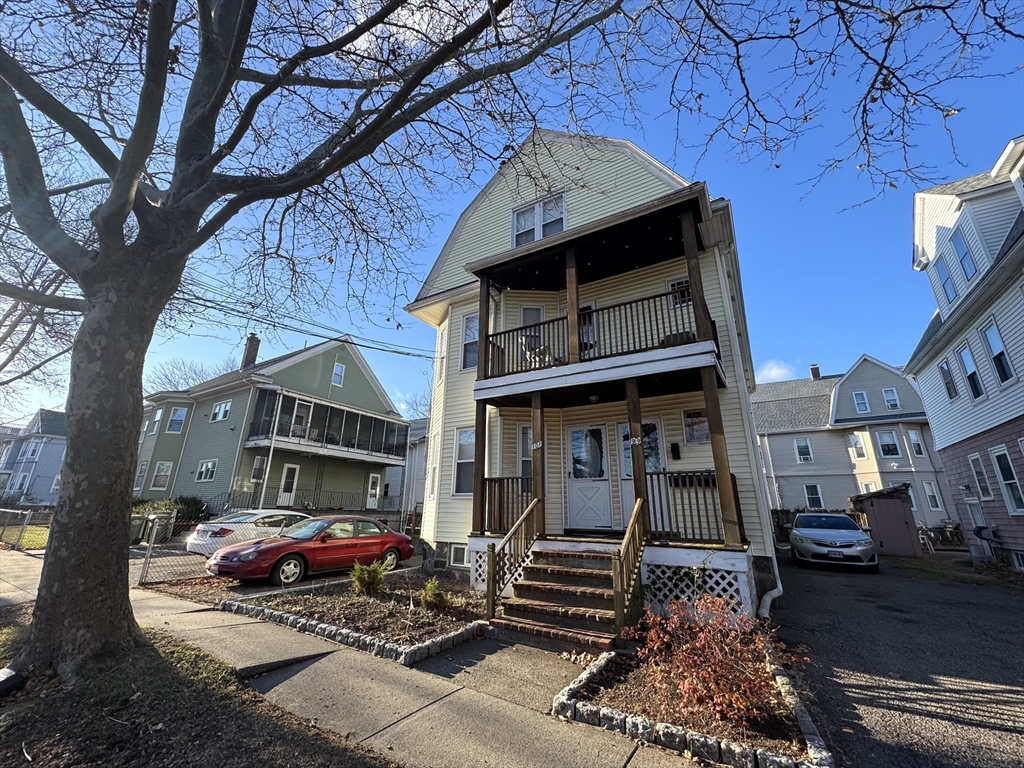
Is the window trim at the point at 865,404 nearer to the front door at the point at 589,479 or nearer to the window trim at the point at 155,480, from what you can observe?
the front door at the point at 589,479

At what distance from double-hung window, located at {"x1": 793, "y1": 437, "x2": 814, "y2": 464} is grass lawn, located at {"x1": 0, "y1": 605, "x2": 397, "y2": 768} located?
32.3 m

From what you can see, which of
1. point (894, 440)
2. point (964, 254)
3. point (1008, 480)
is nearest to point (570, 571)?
point (1008, 480)

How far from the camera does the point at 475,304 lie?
41.2 ft

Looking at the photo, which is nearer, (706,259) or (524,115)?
(524,115)

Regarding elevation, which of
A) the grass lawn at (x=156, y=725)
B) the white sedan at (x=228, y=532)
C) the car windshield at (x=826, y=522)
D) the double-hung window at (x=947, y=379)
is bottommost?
the grass lawn at (x=156, y=725)

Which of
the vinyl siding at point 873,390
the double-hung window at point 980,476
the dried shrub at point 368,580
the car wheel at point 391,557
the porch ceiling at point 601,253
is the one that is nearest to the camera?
the dried shrub at point 368,580

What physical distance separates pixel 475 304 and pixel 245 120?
24.6ft

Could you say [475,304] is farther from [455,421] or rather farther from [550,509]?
[550,509]

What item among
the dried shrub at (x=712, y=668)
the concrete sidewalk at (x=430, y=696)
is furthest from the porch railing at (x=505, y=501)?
the dried shrub at (x=712, y=668)

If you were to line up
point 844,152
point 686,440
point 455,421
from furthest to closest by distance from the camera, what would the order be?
point 455,421 < point 686,440 < point 844,152

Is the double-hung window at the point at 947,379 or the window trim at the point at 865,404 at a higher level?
the window trim at the point at 865,404

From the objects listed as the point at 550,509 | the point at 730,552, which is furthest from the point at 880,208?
the point at 550,509

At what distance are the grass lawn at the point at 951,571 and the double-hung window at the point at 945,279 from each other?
8528mm

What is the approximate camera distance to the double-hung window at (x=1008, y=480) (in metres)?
11.6
